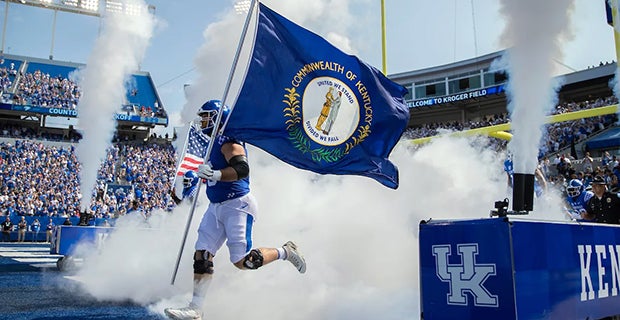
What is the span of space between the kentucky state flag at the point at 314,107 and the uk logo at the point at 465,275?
6.69ft

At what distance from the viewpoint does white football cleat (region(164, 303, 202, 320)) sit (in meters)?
3.47

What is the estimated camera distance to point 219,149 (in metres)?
4.09

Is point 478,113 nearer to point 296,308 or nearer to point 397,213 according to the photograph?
point 397,213

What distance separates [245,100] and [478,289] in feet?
8.28

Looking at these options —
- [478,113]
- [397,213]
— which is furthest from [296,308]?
[478,113]

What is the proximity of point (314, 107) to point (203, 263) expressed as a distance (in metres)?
1.85

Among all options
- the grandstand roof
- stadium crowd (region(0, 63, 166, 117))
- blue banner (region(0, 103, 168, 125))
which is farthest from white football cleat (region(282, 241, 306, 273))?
stadium crowd (region(0, 63, 166, 117))

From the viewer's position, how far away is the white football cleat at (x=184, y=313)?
3.47 metres

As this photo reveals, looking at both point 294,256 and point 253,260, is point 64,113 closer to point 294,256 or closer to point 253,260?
point 294,256

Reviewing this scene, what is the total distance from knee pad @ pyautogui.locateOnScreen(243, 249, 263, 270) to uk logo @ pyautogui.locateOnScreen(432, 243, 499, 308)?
5.21 ft

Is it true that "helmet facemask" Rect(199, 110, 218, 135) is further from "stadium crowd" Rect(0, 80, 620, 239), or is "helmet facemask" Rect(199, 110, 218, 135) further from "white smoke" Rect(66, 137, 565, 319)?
"stadium crowd" Rect(0, 80, 620, 239)

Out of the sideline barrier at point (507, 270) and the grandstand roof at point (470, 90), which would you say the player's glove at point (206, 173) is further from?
the grandstand roof at point (470, 90)

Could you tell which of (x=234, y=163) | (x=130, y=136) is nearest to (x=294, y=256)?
(x=234, y=163)

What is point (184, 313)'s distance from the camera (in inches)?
138
